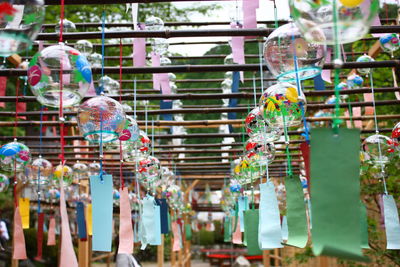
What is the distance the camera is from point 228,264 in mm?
16891

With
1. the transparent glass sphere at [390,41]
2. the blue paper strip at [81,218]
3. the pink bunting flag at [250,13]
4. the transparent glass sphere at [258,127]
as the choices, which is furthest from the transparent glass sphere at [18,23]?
the transparent glass sphere at [390,41]

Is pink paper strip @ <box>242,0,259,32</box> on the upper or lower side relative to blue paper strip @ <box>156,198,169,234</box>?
upper

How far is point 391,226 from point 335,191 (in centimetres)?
180

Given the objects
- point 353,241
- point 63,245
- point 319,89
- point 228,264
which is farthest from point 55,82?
point 228,264

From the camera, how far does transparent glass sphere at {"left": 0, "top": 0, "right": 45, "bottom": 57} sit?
1.30 meters

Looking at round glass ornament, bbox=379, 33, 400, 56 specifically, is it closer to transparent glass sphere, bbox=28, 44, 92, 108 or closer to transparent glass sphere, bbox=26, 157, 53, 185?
transparent glass sphere, bbox=28, 44, 92, 108

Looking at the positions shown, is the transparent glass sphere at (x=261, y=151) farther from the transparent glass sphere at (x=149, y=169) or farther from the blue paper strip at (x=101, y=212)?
the blue paper strip at (x=101, y=212)

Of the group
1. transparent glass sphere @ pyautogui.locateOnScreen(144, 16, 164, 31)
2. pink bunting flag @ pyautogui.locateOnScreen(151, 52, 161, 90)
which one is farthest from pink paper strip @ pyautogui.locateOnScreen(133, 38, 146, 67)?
transparent glass sphere @ pyautogui.locateOnScreen(144, 16, 164, 31)

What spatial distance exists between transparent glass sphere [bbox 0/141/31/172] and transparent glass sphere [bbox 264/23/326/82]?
7.69ft

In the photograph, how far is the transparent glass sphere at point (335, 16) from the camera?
4.02 ft

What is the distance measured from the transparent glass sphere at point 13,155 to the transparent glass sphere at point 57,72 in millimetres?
1808

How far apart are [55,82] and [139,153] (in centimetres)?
174

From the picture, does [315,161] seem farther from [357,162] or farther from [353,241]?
[353,241]

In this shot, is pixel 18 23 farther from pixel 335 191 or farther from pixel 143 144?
pixel 143 144
